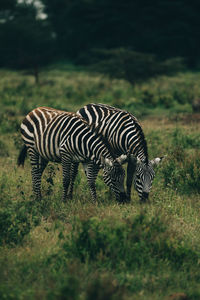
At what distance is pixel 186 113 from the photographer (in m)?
14.1

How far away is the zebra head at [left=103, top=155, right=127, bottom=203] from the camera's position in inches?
216

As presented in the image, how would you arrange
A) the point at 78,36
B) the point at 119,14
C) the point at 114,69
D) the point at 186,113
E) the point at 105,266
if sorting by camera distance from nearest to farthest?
the point at 105,266
the point at 186,113
the point at 114,69
the point at 119,14
the point at 78,36

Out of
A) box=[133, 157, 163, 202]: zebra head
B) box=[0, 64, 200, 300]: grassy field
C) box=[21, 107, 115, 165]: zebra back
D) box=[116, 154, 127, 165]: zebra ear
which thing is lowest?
box=[0, 64, 200, 300]: grassy field

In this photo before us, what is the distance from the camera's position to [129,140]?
6.20 metres

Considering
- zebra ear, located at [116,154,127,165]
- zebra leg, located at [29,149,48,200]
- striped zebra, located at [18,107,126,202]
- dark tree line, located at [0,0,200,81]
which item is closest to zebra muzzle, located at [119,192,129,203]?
striped zebra, located at [18,107,126,202]

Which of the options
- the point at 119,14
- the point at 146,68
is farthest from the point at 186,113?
the point at 119,14

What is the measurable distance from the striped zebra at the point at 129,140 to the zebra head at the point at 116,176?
0.24 m

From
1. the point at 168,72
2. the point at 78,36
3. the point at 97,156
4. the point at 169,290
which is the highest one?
the point at 78,36

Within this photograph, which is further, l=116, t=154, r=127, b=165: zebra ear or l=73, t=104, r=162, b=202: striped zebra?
l=73, t=104, r=162, b=202: striped zebra

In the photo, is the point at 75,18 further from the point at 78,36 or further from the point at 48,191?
the point at 48,191

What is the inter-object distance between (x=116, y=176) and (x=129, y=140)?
85 cm

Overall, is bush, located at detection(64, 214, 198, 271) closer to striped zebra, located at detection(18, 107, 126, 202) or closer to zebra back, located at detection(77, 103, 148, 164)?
striped zebra, located at detection(18, 107, 126, 202)

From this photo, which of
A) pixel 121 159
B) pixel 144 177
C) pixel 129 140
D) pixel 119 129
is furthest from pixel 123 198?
pixel 119 129

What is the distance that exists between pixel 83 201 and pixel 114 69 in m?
14.8
